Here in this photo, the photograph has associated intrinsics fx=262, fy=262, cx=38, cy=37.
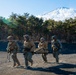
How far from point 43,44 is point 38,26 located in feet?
63.8

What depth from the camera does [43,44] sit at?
16.7 metres

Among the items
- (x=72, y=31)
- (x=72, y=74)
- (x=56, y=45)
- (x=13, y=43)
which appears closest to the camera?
(x=72, y=74)

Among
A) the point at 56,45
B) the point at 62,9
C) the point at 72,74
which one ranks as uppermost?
the point at 62,9

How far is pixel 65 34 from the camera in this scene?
1421 inches

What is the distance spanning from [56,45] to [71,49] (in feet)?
43.9

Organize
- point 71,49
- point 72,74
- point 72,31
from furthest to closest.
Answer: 1. point 72,31
2. point 71,49
3. point 72,74

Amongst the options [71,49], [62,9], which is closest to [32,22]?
[71,49]

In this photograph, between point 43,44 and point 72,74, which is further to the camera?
point 43,44

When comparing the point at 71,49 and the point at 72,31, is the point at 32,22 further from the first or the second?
the point at 71,49

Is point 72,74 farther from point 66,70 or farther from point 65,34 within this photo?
point 65,34

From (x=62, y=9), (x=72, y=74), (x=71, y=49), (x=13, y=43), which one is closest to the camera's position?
(x=72, y=74)

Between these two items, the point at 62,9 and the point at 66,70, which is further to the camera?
the point at 62,9

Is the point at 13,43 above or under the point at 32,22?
under

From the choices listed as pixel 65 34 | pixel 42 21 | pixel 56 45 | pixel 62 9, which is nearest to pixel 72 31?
pixel 65 34
